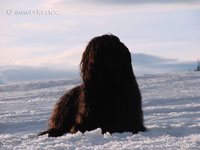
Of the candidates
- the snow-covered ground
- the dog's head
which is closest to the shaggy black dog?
the dog's head

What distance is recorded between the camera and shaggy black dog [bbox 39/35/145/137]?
13.1ft

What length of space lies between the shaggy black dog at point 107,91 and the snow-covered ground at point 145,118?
0.33 meters

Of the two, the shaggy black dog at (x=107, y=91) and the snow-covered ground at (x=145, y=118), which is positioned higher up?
the shaggy black dog at (x=107, y=91)

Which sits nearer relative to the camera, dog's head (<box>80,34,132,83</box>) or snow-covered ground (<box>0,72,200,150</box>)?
snow-covered ground (<box>0,72,200,150</box>)

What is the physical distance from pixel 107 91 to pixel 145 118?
2233mm

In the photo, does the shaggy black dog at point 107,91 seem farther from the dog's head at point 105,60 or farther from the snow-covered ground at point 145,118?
the snow-covered ground at point 145,118

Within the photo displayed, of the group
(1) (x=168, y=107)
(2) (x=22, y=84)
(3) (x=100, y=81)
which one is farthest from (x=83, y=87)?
(2) (x=22, y=84)

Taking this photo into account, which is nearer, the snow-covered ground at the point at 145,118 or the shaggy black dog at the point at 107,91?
the snow-covered ground at the point at 145,118

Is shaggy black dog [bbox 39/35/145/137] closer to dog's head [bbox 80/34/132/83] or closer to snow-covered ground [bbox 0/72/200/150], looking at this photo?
dog's head [bbox 80/34/132/83]

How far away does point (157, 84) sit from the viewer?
11.0 meters

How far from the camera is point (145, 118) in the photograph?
6137mm

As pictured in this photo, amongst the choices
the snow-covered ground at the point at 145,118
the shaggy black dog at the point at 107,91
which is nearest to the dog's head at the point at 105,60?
the shaggy black dog at the point at 107,91

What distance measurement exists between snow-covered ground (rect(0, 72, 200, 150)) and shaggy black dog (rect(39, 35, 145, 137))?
334 millimetres

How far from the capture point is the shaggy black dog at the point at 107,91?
3994 mm
